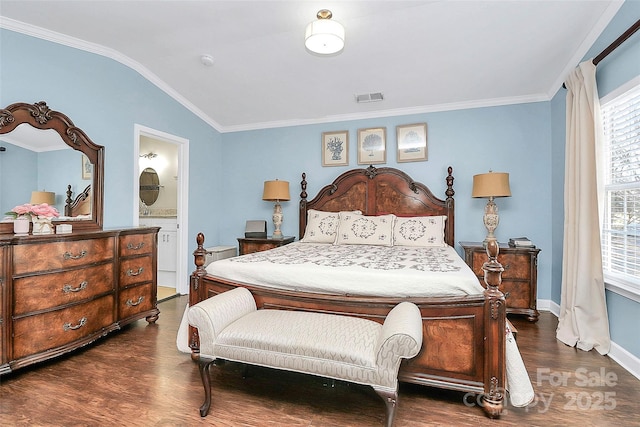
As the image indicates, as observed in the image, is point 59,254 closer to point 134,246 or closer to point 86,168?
point 134,246

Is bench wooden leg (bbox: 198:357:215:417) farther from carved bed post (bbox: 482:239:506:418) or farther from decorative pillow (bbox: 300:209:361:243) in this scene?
decorative pillow (bbox: 300:209:361:243)

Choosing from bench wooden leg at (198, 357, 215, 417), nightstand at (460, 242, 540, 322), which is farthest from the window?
bench wooden leg at (198, 357, 215, 417)

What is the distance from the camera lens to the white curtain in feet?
8.18

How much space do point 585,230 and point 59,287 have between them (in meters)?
4.16

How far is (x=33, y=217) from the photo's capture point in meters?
2.47

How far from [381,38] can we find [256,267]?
2.35 m

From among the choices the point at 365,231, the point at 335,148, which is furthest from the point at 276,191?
the point at 365,231

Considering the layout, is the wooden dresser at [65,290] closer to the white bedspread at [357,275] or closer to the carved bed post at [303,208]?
the white bedspread at [357,275]

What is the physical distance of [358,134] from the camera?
14.3 ft

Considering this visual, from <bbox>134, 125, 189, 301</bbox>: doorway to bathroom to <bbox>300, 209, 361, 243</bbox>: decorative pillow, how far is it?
5.78 ft

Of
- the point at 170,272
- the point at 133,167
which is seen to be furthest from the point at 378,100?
the point at 170,272

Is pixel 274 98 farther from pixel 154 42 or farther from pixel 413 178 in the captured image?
pixel 413 178

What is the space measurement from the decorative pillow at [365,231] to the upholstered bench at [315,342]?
1.71 m

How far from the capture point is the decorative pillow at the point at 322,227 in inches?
152
